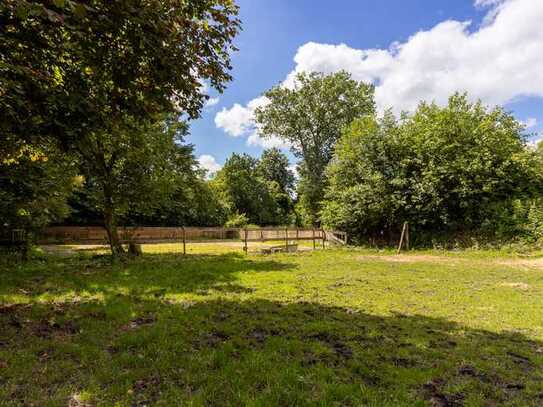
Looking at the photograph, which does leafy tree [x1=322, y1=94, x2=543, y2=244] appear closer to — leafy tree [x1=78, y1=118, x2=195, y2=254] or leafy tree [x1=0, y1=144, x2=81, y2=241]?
leafy tree [x1=78, y1=118, x2=195, y2=254]

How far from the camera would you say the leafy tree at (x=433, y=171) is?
15891 millimetres

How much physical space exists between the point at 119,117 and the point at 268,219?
124 ft

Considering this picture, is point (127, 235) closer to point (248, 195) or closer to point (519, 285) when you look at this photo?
point (519, 285)

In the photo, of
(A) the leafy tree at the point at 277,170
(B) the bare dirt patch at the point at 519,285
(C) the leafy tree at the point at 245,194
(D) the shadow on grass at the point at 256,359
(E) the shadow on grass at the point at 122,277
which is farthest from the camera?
(A) the leafy tree at the point at 277,170

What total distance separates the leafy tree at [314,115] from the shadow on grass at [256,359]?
25.9 meters

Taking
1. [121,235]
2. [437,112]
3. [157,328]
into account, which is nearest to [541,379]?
[157,328]

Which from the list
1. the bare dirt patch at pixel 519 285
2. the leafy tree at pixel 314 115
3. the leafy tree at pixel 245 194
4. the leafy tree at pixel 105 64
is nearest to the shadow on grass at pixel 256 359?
the leafy tree at pixel 105 64

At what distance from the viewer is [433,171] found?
16609 millimetres

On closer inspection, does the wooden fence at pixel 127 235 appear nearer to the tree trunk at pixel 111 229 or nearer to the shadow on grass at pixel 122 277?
the tree trunk at pixel 111 229

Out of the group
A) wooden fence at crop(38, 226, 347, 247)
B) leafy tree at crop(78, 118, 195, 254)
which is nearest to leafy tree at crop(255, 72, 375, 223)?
wooden fence at crop(38, 226, 347, 247)

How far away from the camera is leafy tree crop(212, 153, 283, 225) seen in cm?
4072

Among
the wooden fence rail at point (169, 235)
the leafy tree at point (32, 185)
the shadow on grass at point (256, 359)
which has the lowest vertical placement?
the shadow on grass at point (256, 359)

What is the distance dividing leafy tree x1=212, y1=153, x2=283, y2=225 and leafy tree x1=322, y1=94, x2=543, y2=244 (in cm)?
2135

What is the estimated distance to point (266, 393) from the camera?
276 centimetres
